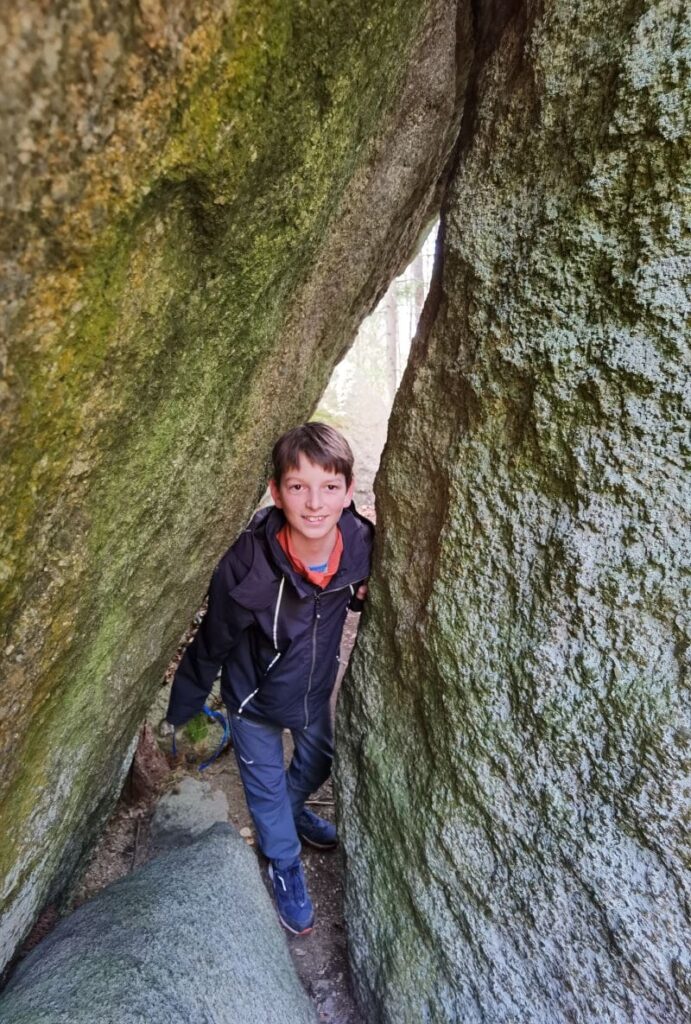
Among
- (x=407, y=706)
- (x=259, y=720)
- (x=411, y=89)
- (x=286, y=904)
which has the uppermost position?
(x=411, y=89)

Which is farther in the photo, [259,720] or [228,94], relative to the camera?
[259,720]

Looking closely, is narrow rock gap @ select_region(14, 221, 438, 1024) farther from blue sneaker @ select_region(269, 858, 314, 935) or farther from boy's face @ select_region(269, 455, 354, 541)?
boy's face @ select_region(269, 455, 354, 541)

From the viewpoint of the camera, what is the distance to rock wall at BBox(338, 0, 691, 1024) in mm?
1646

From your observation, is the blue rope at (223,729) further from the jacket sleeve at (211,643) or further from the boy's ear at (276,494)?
the boy's ear at (276,494)

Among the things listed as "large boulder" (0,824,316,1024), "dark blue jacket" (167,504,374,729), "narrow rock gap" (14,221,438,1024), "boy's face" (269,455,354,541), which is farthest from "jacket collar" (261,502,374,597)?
"large boulder" (0,824,316,1024)

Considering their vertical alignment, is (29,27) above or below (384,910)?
above

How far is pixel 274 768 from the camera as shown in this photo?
115 inches

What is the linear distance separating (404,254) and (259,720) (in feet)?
9.00

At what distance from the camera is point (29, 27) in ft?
3.07

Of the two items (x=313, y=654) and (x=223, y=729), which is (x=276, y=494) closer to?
(x=313, y=654)

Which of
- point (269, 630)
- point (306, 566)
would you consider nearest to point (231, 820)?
point (269, 630)

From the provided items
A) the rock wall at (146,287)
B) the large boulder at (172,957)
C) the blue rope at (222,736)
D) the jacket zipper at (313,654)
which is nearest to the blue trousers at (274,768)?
the jacket zipper at (313,654)

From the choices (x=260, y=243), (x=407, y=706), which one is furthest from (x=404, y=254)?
(x=407, y=706)

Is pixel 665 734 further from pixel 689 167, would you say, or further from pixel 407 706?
pixel 689 167
